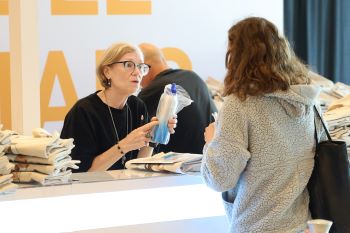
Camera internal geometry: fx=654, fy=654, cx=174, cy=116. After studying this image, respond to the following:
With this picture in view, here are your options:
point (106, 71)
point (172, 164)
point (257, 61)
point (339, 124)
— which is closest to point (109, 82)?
point (106, 71)

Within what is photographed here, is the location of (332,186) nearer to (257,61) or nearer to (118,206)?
(257,61)

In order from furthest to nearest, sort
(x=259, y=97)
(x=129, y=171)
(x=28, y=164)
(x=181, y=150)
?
1. (x=181, y=150)
2. (x=129, y=171)
3. (x=28, y=164)
4. (x=259, y=97)

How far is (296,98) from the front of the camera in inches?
81.2

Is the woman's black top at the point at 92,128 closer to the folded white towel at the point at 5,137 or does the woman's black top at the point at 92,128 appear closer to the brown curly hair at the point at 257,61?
the folded white towel at the point at 5,137

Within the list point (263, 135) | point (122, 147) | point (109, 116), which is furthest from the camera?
point (109, 116)

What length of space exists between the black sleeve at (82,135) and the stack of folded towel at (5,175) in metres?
0.90

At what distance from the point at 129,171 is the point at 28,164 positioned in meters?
0.48

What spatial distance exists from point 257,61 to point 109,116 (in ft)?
4.45

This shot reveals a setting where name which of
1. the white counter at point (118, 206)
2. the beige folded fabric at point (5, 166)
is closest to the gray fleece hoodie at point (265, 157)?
the white counter at point (118, 206)

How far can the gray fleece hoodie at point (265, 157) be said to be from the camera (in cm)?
204

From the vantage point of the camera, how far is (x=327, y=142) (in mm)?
2143

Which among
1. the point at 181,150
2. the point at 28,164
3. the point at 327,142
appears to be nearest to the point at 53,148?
the point at 28,164

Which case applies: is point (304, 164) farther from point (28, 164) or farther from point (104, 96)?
point (104, 96)

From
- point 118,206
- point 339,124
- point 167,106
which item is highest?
point 167,106
